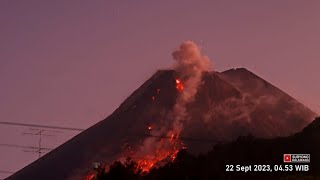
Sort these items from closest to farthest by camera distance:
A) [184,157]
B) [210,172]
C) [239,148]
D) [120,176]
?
[120,176] < [210,172] < [184,157] < [239,148]

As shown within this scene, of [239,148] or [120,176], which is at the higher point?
[239,148]

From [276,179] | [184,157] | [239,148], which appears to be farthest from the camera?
[239,148]

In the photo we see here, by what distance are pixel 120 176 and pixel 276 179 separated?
39778 millimetres

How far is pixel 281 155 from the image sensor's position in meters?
112

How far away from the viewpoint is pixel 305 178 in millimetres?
59531

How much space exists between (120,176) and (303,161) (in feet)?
111

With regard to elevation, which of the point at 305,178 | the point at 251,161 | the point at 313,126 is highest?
the point at 313,126

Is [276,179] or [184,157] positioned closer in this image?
[276,179]

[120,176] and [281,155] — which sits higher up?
[281,155]

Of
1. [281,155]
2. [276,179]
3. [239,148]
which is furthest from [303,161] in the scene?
[239,148]

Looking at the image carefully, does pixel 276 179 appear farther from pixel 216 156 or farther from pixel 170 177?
pixel 216 156

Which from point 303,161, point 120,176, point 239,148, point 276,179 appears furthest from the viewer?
point 239,148

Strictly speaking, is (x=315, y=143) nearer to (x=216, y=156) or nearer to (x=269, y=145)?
(x=269, y=145)

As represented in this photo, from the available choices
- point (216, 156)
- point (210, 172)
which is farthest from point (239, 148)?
point (210, 172)
